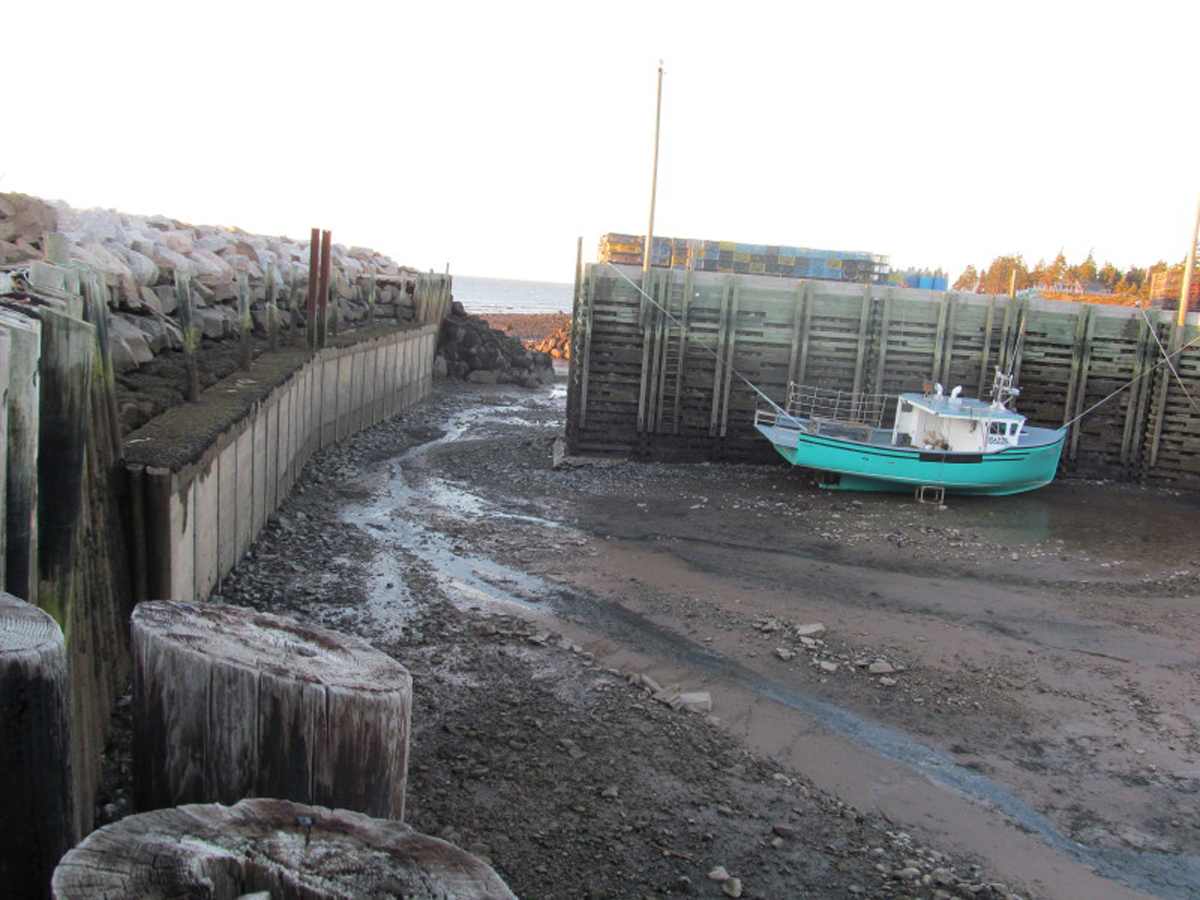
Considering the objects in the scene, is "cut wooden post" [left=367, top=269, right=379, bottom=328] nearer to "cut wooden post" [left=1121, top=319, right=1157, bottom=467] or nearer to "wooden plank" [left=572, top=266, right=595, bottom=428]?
"wooden plank" [left=572, top=266, right=595, bottom=428]

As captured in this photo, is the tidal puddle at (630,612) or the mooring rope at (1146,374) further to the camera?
the mooring rope at (1146,374)

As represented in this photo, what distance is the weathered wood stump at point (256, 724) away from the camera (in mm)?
3264

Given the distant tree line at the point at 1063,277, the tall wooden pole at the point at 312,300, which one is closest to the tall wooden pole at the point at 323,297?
the tall wooden pole at the point at 312,300

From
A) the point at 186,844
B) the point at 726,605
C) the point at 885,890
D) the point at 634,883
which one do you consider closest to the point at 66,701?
the point at 186,844

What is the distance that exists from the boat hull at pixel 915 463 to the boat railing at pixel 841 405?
77.2 inches

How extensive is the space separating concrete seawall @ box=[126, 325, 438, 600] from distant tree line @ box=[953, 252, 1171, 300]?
1498 inches

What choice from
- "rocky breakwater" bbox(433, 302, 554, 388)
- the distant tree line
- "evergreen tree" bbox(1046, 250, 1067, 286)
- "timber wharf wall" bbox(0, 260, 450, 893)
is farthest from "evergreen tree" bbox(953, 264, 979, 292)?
"timber wharf wall" bbox(0, 260, 450, 893)

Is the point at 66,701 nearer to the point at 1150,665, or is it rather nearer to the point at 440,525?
the point at 1150,665

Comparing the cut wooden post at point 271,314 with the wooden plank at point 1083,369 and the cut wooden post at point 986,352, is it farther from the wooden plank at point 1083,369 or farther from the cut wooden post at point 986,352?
the wooden plank at point 1083,369

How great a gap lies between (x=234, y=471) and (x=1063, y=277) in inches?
2309

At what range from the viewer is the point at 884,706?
28.3 feet

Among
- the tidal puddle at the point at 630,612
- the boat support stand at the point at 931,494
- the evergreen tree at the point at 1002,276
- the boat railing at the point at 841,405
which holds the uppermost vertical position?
the evergreen tree at the point at 1002,276

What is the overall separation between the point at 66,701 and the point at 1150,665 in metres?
10.4

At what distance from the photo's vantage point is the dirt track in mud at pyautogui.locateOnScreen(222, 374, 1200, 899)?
6195 millimetres
